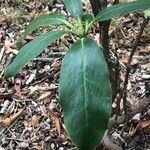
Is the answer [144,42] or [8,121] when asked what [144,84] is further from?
[8,121]

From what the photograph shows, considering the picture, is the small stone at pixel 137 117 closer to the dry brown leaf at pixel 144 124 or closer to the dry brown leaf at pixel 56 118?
the dry brown leaf at pixel 144 124

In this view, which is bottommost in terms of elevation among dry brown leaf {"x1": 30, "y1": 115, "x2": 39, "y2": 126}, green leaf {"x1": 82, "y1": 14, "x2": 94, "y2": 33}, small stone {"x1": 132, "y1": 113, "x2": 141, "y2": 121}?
small stone {"x1": 132, "y1": 113, "x2": 141, "y2": 121}

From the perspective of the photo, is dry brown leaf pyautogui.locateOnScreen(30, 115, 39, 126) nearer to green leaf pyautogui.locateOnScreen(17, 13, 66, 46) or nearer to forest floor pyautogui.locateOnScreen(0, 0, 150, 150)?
forest floor pyautogui.locateOnScreen(0, 0, 150, 150)

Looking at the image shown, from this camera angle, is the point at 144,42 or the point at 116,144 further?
the point at 144,42

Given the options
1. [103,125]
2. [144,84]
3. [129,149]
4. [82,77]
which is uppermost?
[82,77]

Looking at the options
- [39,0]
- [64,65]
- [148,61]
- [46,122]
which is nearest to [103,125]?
[64,65]

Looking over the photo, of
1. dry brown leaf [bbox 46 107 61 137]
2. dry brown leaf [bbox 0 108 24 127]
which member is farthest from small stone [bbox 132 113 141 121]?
dry brown leaf [bbox 0 108 24 127]
